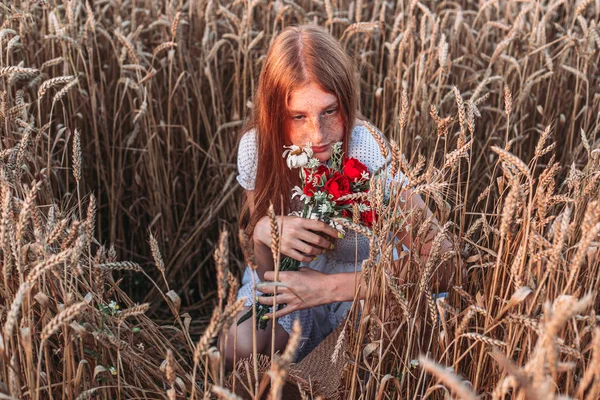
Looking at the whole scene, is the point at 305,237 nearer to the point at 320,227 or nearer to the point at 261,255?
the point at 320,227

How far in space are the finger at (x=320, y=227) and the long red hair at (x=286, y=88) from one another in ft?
0.82

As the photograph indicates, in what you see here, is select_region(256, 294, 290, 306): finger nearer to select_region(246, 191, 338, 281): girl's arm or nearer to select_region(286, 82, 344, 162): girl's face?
select_region(246, 191, 338, 281): girl's arm

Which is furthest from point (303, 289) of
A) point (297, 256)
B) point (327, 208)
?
point (327, 208)

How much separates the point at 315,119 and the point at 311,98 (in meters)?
0.05

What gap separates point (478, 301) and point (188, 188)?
4.98 ft

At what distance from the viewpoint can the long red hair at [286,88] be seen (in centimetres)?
162

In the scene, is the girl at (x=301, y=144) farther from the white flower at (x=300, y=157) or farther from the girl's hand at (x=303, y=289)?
the white flower at (x=300, y=157)

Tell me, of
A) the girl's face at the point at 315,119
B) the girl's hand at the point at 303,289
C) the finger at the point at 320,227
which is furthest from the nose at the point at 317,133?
the girl's hand at the point at 303,289

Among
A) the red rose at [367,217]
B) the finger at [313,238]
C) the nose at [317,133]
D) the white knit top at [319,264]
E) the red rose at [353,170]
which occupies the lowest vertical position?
the white knit top at [319,264]

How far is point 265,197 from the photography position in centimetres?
177

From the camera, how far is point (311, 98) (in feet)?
5.20

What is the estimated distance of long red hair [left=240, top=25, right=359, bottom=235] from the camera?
1615 mm

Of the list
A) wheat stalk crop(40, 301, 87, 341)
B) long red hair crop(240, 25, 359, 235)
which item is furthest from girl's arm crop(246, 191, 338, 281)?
wheat stalk crop(40, 301, 87, 341)

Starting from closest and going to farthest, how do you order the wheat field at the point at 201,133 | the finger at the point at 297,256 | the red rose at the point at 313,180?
the wheat field at the point at 201,133, the red rose at the point at 313,180, the finger at the point at 297,256
